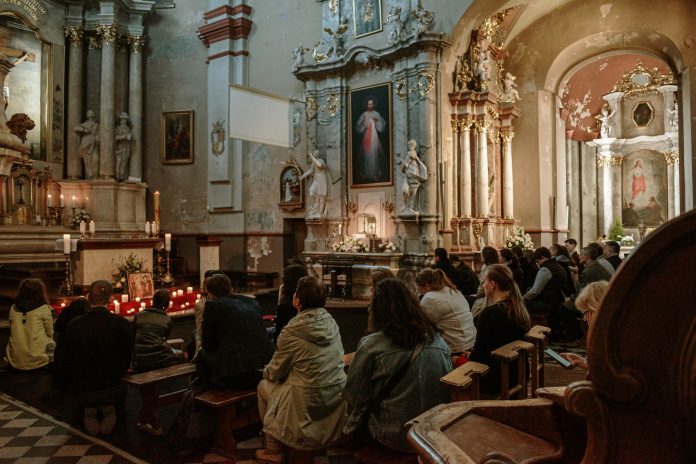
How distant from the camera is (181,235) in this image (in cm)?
1627

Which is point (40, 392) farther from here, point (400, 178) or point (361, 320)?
point (400, 178)

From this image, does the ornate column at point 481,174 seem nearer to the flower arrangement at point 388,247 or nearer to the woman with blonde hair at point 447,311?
the flower arrangement at point 388,247

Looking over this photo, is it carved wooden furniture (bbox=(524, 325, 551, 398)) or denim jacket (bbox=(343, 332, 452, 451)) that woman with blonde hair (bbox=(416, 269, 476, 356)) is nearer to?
carved wooden furniture (bbox=(524, 325, 551, 398))

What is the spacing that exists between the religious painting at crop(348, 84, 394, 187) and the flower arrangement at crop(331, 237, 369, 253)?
145 cm

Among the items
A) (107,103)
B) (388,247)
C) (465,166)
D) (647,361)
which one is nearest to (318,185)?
(388,247)

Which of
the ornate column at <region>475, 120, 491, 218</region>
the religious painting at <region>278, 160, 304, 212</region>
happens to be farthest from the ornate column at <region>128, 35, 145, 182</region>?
the ornate column at <region>475, 120, 491, 218</region>

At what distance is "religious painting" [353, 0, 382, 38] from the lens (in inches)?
490

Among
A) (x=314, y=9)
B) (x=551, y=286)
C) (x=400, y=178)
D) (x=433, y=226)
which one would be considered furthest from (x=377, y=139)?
(x=551, y=286)

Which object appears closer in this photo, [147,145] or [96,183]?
[96,183]

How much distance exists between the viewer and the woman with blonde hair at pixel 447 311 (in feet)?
14.2

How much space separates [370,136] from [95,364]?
31.3 ft

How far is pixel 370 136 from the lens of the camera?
1264 centimetres

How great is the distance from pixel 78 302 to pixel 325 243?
26.9 feet

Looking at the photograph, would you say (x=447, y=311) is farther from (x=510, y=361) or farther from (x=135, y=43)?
(x=135, y=43)
